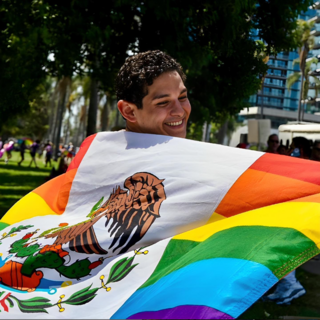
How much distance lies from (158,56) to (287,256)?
105cm

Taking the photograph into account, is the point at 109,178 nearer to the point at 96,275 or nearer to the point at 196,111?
the point at 96,275

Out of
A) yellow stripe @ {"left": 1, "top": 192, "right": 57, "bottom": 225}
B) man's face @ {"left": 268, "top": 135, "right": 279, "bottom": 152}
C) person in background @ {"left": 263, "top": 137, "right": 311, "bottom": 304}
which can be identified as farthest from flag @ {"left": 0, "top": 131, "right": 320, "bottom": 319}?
man's face @ {"left": 268, "top": 135, "right": 279, "bottom": 152}

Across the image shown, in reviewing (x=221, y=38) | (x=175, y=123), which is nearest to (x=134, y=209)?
(x=175, y=123)

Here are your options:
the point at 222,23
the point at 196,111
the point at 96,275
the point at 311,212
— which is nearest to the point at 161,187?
the point at 96,275

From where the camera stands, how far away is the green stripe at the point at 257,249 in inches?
52.3

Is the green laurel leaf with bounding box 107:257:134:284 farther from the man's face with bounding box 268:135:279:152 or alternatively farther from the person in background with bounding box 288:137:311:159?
the man's face with bounding box 268:135:279:152

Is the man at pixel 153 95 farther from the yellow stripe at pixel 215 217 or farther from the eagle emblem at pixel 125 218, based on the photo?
the yellow stripe at pixel 215 217

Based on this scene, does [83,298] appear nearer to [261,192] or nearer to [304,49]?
[261,192]

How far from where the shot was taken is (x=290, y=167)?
1.69 meters

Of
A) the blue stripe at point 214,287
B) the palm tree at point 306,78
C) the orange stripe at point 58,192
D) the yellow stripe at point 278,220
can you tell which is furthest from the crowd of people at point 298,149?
the blue stripe at point 214,287

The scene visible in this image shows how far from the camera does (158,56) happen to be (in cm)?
200

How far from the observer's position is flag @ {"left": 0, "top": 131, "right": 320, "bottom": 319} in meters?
1.31

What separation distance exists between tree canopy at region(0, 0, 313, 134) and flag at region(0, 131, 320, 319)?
6280 millimetres

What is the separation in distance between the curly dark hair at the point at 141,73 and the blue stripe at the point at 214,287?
0.88 metres
